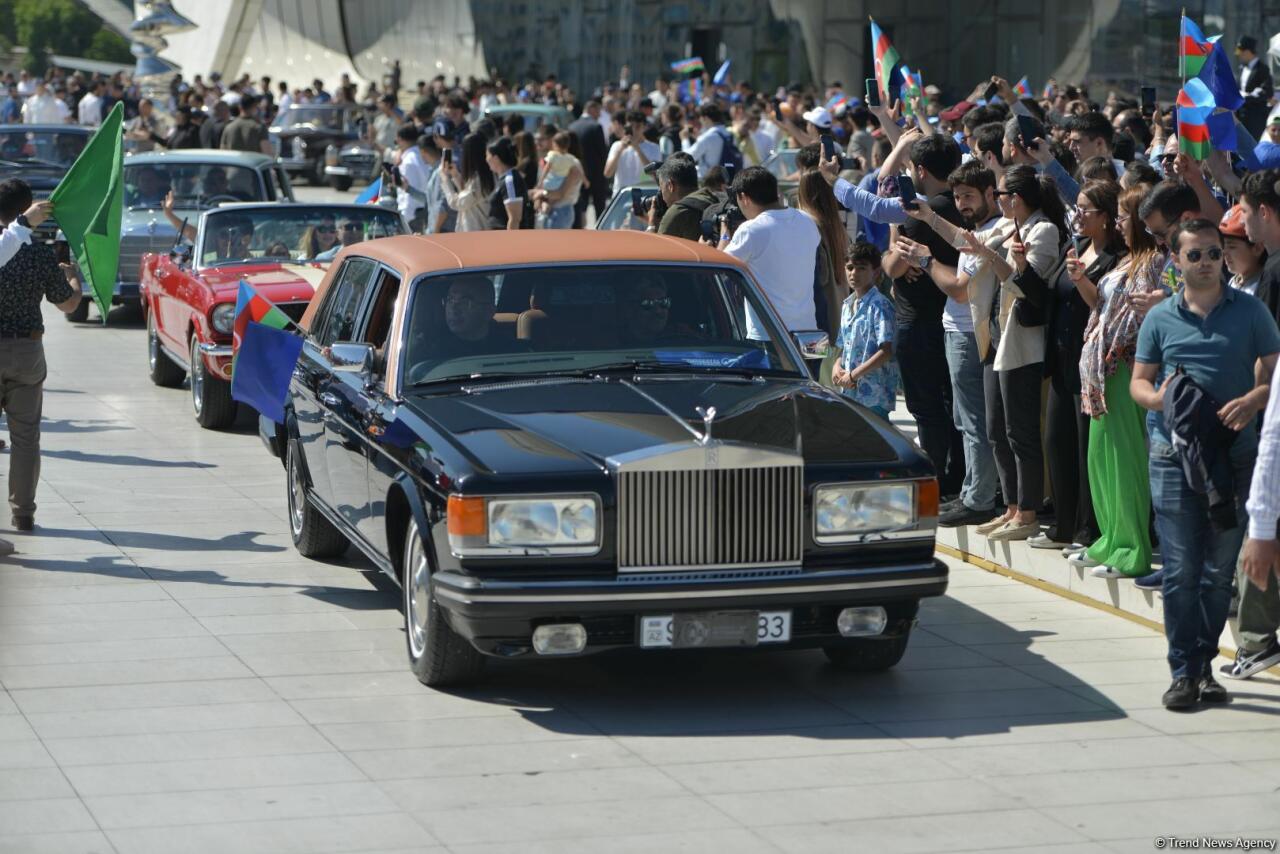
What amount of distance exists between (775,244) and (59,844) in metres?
6.00

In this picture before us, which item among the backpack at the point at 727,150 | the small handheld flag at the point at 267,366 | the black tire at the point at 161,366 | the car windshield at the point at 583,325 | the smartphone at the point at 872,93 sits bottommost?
the black tire at the point at 161,366

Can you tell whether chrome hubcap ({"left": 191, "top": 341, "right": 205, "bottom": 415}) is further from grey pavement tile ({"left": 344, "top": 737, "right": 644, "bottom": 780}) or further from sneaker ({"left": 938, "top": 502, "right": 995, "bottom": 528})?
grey pavement tile ({"left": 344, "top": 737, "right": 644, "bottom": 780})

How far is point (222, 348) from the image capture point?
1407 centimetres

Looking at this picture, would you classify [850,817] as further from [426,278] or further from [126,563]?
[126,563]

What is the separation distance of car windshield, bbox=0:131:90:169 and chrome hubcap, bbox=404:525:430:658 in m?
19.0

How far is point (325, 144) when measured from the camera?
136 feet

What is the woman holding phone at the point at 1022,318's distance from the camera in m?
9.27

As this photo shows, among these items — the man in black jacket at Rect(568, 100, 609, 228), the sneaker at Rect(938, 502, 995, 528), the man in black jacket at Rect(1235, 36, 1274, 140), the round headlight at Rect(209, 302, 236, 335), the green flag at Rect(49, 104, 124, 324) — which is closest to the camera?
the sneaker at Rect(938, 502, 995, 528)

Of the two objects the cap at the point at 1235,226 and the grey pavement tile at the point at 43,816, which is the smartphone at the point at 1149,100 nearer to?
the cap at the point at 1235,226

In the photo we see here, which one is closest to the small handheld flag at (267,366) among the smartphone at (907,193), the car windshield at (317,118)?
the smartphone at (907,193)

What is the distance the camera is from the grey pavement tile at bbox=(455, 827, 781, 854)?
227 inches

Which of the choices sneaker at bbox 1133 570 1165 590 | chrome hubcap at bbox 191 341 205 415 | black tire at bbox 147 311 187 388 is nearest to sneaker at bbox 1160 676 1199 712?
sneaker at bbox 1133 570 1165 590

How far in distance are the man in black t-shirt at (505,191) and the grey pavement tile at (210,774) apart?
34.2 feet

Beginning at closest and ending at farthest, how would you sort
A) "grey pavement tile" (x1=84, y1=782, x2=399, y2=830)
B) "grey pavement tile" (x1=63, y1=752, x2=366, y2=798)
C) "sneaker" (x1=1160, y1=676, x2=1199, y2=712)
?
"grey pavement tile" (x1=84, y1=782, x2=399, y2=830)
"grey pavement tile" (x1=63, y1=752, x2=366, y2=798)
"sneaker" (x1=1160, y1=676, x2=1199, y2=712)
